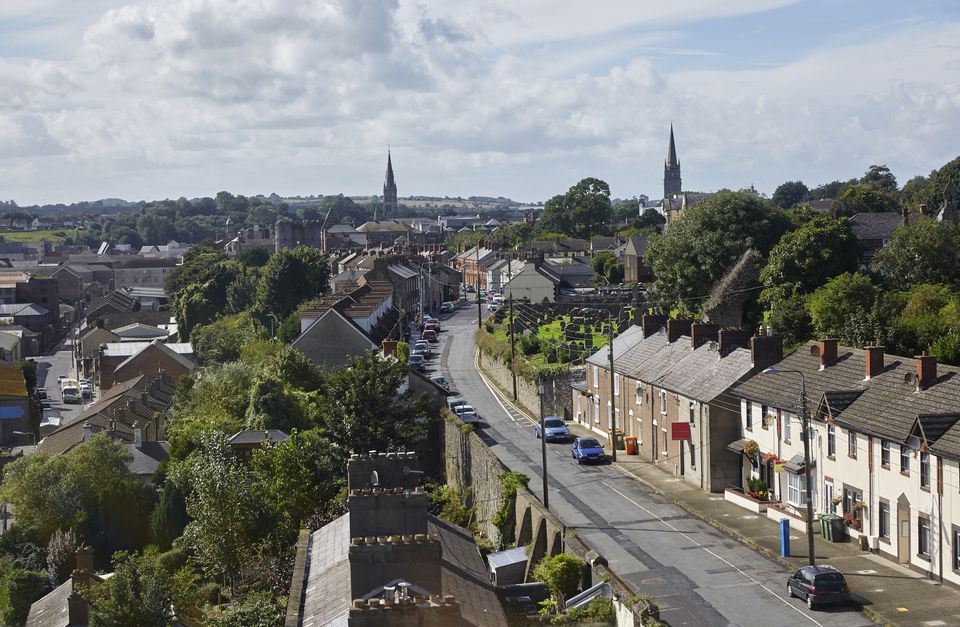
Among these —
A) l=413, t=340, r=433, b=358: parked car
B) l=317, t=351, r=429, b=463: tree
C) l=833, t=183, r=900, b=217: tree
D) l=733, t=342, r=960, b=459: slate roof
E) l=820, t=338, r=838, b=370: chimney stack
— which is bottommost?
l=413, t=340, r=433, b=358: parked car

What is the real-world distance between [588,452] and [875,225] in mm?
55508

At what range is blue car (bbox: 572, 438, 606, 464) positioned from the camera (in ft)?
171

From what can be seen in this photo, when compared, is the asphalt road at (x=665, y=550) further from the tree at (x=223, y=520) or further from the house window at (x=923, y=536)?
the tree at (x=223, y=520)

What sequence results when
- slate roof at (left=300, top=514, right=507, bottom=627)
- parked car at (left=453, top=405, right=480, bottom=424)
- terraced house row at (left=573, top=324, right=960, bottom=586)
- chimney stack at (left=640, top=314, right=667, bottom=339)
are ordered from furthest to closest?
parked car at (left=453, top=405, right=480, bottom=424) → chimney stack at (left=640, top=314, right=667, bottom=339) → terraced house row at (left=573, top=324, right=960, bottom=586) → slate roof at (left=300, top=514, right=507, bottom=627)

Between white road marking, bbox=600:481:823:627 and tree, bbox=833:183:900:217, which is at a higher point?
tree, bbox=833:183:900:217

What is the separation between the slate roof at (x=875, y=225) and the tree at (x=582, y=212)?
92012 mm

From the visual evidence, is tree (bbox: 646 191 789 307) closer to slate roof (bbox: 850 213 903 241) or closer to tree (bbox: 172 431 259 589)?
slate roof (bbox: 850 213 903 241)

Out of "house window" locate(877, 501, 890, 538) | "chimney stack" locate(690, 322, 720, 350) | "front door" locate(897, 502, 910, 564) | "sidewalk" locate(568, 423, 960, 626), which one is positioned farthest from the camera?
"chimney stack" locate(690, 322, 720, 350)

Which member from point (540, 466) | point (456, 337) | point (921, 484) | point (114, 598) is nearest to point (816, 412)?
point (921, 484)

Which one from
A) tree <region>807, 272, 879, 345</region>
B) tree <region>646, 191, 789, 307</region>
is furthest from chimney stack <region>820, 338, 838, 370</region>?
tree <region>646, 191, 789, 307</region>

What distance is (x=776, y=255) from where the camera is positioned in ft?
230

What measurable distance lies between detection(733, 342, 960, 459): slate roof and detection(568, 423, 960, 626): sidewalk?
3.60 m

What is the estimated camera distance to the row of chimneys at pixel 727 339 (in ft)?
155

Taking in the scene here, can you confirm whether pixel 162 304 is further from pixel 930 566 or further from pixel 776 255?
pixel 930 566
